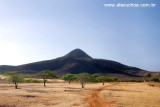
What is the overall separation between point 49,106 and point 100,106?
232 inches

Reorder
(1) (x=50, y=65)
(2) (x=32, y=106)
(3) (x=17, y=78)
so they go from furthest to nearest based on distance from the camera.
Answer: (1) (x=50, y=65)
(3) (x=17, y=78)
(2) (x=32, y=106)

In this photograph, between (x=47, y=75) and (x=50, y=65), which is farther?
(x=50, y=65)

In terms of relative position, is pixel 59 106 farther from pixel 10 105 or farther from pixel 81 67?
pixel 81 67

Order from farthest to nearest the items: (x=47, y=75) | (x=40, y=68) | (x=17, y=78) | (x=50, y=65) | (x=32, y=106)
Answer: (x=50, y=65)
(x=40, y=68)
(x=47, y=75)
(x=17, y=78)
(x=32, y=106)

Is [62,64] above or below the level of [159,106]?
above

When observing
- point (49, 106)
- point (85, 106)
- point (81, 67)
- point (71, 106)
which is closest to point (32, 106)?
point (49, 106)

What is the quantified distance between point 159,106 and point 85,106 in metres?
9.13

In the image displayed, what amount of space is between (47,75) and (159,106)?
43.3 metres

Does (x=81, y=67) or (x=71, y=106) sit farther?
(x=81, y=67)

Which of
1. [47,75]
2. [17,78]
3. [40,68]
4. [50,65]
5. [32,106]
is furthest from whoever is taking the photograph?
[50,65]

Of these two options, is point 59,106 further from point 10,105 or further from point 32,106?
point 10,105

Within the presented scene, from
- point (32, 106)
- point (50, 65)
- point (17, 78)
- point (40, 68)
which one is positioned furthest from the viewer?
point (50, 65)

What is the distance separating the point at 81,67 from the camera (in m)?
175

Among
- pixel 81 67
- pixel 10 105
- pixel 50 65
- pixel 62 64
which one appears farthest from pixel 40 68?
pixel 10 105
